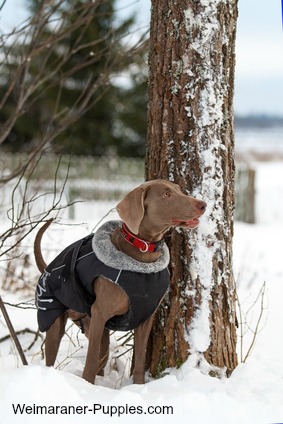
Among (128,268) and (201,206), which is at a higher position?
(201,206)

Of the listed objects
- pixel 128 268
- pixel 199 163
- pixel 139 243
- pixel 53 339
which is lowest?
pixel 53 339

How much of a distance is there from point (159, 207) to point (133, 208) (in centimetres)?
14

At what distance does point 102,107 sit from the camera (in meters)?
20.0

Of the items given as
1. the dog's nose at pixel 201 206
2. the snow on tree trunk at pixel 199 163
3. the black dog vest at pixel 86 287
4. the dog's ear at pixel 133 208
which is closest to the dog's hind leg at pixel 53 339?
the black dog vest at pixel 86 287

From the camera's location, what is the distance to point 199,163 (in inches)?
160

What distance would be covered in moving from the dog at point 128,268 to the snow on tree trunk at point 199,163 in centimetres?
22

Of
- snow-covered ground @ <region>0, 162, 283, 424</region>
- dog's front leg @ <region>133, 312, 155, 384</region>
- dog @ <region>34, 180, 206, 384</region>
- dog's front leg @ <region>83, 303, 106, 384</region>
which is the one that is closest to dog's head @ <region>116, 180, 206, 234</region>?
dog @ <region>34, 180, 206, 384</region>

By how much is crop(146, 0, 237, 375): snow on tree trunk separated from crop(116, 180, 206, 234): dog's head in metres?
0.37

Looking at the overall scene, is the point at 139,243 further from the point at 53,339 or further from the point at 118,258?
the point at 53,339

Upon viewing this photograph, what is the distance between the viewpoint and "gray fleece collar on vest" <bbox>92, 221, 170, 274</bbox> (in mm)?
3768

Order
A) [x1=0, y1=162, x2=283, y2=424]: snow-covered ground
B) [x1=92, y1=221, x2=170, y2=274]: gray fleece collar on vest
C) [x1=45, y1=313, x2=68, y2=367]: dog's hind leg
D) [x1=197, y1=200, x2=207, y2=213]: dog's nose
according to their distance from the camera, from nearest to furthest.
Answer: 1. [x1=0, y1=162, x2=283, y2=424]: snow-covered ground
2. [x1=197, y1=200, x2=207, y2=213]: dog's nose
3. [x1=92, y1=221, x2=170, y2=274]: gray fleece collar on vest
4. [x1=45, y1=313, x2=68, y2=367]: dog's hind leg

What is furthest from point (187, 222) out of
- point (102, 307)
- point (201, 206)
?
point (102, 307)

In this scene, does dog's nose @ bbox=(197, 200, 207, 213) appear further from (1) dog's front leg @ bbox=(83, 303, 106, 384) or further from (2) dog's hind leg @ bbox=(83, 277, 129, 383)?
(1) dog's front leg @ bbox=(83, 303, 106, 384)

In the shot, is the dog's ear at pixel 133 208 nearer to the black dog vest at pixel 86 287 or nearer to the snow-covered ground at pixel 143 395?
the black dog vest at pixel 86 287
